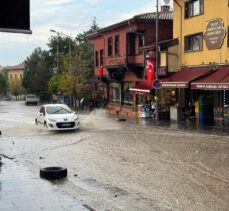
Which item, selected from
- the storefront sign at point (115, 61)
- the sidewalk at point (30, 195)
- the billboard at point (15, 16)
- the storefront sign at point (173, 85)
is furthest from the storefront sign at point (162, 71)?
the billboard at point (15, 16)

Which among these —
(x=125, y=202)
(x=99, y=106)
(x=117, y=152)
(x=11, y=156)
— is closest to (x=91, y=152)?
(x=117, y=152)

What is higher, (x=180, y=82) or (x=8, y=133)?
(x=180, y=82)

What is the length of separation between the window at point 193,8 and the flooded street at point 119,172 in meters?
9.74

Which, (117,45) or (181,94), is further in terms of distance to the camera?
(117,45)

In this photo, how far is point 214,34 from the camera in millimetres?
27500

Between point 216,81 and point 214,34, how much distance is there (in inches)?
153

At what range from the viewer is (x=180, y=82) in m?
28.4

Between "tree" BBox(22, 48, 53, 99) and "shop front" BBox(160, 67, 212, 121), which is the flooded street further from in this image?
"tree" BBox(22, 48, 53, 99)

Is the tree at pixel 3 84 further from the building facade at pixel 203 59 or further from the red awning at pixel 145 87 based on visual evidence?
the building facade at pixel 203 59

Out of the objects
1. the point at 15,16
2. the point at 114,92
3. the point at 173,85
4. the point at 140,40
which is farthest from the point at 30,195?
the point at 114,92

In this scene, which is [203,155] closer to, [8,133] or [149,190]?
[149,190]

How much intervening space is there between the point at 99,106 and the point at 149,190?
1660 inches

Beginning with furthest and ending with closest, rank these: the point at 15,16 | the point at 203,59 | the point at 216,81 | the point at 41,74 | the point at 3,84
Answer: the point at 3,84 → the point at 41,74 → the point at 203,59 → the point at 216,81 → the point at 15,16

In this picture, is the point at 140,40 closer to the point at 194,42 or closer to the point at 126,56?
the point at 126,56
